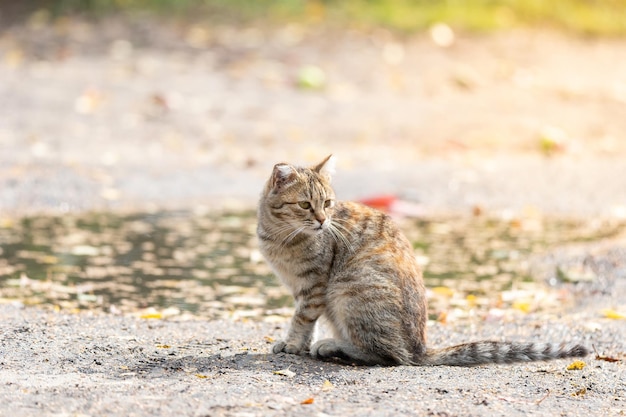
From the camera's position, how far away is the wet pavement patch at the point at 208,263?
7.16m

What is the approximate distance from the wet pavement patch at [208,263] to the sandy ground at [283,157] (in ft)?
1.43

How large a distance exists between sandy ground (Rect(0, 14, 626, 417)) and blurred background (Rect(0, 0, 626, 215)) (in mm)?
42

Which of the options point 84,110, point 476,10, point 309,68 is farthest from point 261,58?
point 476,10

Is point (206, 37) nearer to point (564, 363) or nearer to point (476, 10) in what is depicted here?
point (476, 10)

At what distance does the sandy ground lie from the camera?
4.84 m

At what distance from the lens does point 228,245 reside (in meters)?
8.83

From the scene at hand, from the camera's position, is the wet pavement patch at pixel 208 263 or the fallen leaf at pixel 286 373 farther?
the wet pavement patch at pixel 208 263

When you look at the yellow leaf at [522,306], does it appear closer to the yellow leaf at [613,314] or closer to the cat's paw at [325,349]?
the yellow leaf at [613,314]

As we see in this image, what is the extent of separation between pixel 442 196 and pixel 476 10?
845 centimetres

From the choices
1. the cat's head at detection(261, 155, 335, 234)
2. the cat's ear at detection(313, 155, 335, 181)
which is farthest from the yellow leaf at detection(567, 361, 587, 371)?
the cat's ear at detection(313, 155, 335, 181)

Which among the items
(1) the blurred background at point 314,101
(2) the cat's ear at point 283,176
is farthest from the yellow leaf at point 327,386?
(1) the blurred background at point 314,101

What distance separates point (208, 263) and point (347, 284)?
297cm

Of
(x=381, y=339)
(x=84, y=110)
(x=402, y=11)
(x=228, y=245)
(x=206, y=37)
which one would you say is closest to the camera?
(x=381, y=339)

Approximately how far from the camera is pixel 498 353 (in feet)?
17.6
